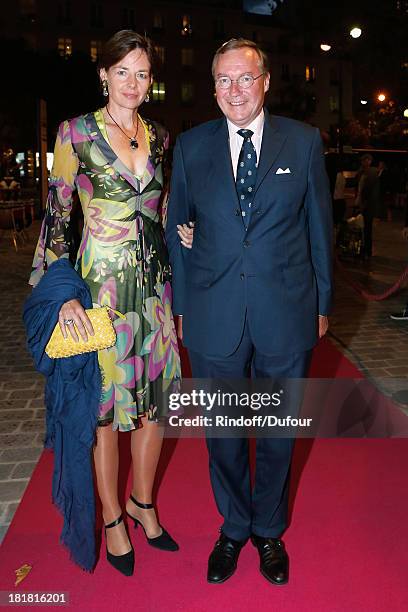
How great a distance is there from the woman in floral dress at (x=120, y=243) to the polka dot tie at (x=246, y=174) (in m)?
0.42

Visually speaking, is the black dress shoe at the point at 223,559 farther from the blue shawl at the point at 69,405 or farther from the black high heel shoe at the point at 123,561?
the blue shawl at the point at 69,405

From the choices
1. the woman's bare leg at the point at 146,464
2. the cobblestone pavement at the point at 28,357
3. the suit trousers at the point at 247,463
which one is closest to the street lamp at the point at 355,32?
the cobblestone pavement at the point at 28,357

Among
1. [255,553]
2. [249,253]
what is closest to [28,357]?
[255,553]

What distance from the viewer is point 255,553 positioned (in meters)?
2.91

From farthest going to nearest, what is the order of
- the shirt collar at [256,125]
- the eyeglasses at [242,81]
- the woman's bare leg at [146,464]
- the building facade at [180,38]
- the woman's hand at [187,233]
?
1. the building facade at [180,38]
2. the woman's bare leg at [146,464]
3. the woman's hand at [187,233]
4. the shirt collar at [256,125]
5. the eyeglasses at [242,81]

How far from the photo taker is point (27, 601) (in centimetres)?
254

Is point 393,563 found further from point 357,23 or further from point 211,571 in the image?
point 357,23

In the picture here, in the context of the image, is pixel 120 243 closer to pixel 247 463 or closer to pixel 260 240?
pixel 260 240

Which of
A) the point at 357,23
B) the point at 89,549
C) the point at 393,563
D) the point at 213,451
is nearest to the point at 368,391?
the point at 393,563

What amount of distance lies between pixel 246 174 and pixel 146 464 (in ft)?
4.67

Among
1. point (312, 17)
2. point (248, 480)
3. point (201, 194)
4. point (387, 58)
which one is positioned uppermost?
point (312, 17)

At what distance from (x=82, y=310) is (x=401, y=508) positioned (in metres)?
2.01

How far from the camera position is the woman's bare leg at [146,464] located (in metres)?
2.91

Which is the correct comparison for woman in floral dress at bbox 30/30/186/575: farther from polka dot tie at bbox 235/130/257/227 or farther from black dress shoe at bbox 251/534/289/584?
black dress shoe at bbox 251/534/289/584
